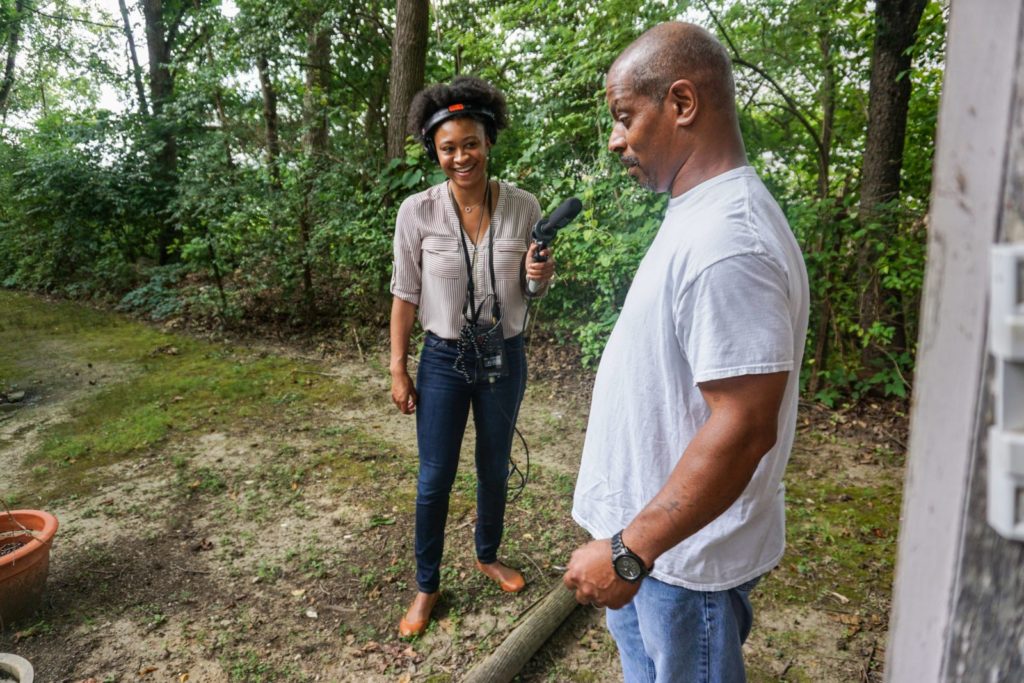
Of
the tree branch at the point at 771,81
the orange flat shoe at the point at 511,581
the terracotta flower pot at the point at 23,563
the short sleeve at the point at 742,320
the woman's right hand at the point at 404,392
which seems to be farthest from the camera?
the tree branch at the point at 771,81

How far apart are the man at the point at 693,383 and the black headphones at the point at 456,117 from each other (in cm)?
124

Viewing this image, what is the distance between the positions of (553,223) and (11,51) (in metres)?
16.5

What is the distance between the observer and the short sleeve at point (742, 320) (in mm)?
1040

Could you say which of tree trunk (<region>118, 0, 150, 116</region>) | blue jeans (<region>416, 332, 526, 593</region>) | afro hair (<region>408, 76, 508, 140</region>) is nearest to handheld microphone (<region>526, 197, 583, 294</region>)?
blue jeans (<region>416, 332, 526, 593</region>)

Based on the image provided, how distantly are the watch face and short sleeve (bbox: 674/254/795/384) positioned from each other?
0.37 meters

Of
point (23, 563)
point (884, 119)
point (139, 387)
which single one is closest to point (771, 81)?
point (884, 119)

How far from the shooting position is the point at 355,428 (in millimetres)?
5062

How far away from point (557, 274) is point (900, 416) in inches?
115

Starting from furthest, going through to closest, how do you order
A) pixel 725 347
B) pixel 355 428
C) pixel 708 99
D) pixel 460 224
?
pixel 355 428
pixel 460 224
pixel 708 99
pixel 725 347

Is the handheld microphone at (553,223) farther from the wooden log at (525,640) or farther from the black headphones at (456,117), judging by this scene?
the wooden log at (525,640)

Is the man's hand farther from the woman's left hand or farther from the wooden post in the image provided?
the woman's left hand

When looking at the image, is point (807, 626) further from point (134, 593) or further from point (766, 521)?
point (134, 593)

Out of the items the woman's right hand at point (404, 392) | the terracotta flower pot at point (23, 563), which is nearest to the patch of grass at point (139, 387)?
the terracotta flower pot at point (23, 563)

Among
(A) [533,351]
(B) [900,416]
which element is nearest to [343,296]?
(A) [533,351]
